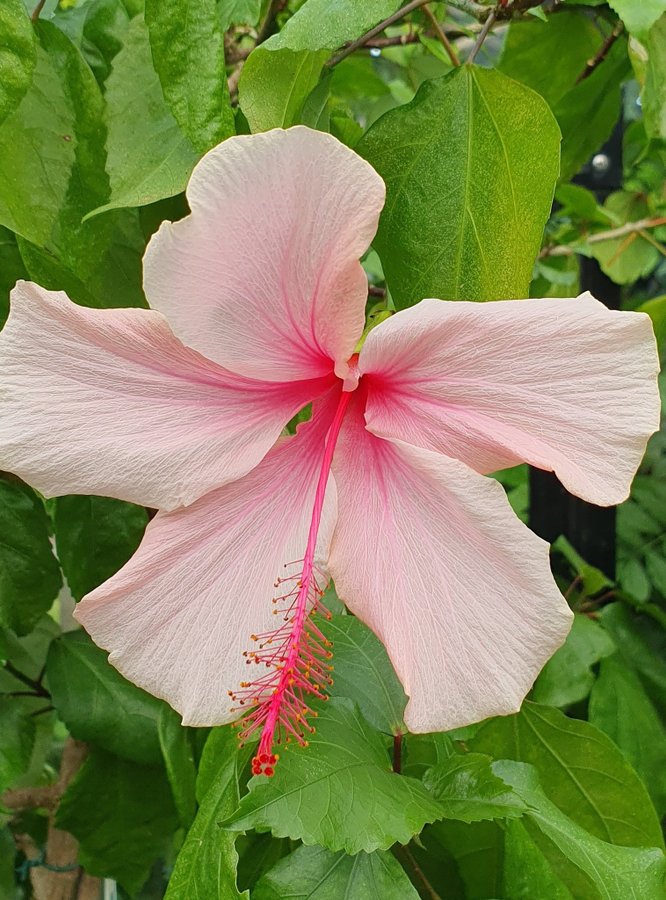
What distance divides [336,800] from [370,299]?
49 cm

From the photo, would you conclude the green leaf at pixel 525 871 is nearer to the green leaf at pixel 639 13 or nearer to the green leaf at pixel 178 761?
the green leaf at pixel 178 761

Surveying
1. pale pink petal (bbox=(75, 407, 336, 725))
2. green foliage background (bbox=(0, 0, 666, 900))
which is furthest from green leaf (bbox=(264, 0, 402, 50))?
pale pink petal (bbox=(75, 407, 336, 725))

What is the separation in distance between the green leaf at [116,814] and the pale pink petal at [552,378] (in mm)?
547

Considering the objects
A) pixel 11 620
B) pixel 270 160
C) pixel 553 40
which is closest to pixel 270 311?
pixel 270 160

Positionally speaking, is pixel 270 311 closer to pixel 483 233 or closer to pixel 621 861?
pixel 483 233

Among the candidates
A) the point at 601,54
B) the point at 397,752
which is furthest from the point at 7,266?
the point at 601,54

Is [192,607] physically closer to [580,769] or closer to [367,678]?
[367,678]

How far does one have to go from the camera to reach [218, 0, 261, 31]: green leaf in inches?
21.7

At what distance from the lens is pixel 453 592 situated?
0.46 meters

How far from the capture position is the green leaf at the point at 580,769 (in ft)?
2.29

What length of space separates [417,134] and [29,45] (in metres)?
0.23

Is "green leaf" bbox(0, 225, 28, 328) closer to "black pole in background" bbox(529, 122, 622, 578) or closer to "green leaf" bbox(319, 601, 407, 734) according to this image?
"green leaf" bbox(319, 601, 407, 734)

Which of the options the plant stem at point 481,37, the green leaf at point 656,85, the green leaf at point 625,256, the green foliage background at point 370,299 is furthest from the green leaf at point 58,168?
the green leaf at point 625,256

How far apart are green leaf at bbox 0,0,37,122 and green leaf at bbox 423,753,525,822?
0.46 m
